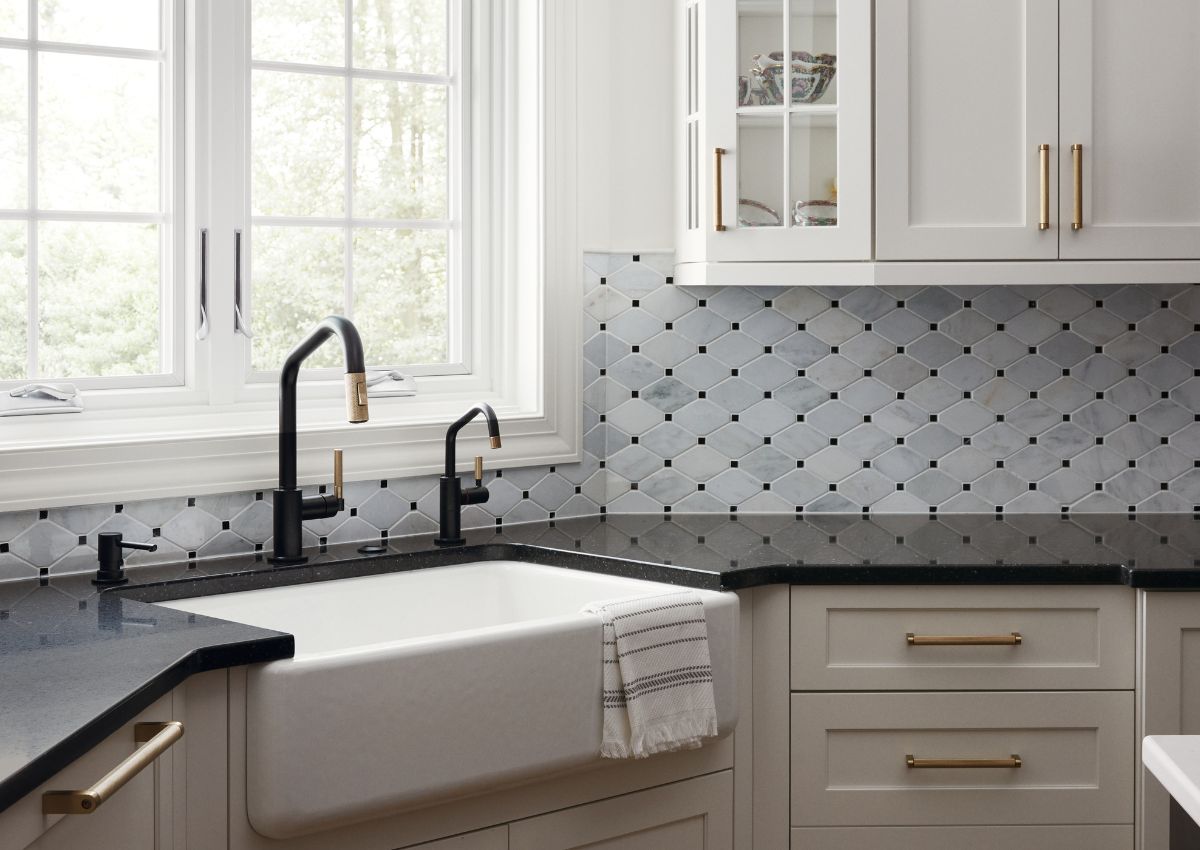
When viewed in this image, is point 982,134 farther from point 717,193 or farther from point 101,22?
point 101,22

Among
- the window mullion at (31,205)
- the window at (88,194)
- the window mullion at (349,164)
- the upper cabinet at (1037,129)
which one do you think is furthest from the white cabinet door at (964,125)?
the window mullion at (31,205)

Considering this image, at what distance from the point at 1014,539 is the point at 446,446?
1.13 meters

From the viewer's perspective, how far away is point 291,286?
99.1 inches

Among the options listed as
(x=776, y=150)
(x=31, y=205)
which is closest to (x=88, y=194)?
(x=31, y=205)

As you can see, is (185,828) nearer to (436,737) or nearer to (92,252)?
(436,737)

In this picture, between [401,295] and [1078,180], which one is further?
[401,295]

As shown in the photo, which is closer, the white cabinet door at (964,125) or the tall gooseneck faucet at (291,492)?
the tall gooseneck faucet at (291,492)

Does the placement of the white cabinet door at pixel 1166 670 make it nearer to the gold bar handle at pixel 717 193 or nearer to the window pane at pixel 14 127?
the gold bar handle at pixel 717 193

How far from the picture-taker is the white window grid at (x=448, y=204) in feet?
8.32

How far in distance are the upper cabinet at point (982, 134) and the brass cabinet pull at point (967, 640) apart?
70cm

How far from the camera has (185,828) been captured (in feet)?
5.17

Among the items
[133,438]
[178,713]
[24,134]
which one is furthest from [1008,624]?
[24,134]

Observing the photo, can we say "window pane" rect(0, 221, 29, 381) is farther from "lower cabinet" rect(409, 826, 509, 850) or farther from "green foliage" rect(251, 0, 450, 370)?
"lower cabinet" rect(409, 826, 509, 850)

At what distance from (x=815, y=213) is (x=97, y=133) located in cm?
135
